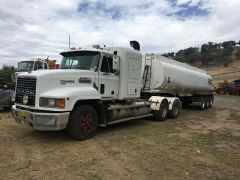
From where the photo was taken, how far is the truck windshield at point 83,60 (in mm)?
9829

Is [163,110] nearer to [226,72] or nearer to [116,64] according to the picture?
[116,64]

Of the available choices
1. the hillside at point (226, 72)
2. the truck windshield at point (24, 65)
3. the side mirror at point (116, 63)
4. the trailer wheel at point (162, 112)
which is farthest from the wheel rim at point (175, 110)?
the hillside at point (226, 72)

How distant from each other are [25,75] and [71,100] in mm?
1609

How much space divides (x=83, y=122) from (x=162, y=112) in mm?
5715

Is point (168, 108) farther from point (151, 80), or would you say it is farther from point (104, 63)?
point (104, 63)

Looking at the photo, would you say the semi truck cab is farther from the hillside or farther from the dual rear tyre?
the hillside

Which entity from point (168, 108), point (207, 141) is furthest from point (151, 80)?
point (207, 141)

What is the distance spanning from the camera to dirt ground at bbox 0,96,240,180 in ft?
20.1

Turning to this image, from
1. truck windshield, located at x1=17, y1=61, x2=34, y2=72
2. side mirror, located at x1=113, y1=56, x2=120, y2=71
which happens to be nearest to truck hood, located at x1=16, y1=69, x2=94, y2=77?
side mirror, located at x1=113, y1=56, x2=120, y2=71

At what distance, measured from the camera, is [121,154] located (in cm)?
754

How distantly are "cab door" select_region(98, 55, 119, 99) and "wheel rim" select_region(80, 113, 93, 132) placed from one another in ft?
4.03

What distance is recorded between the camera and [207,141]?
9469 millimetres

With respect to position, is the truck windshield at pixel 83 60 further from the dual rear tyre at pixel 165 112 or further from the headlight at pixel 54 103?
the dual rear tyre at pixel 165 112

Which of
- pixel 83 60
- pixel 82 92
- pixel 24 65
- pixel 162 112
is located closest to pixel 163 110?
pixel 162 112
